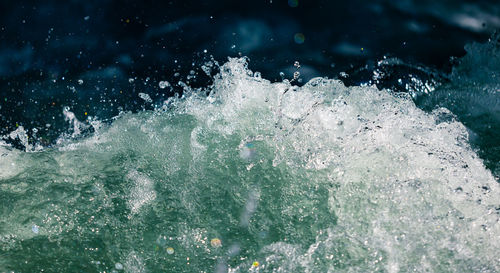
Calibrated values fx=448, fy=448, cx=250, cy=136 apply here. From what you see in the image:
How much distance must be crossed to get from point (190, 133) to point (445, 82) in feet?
7.79

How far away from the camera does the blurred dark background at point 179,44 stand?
14.1ft

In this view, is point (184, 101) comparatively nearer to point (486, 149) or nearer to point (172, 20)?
point (172, 20)

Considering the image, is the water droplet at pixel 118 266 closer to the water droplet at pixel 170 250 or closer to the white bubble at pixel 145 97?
the water droplet at pixel 170 250

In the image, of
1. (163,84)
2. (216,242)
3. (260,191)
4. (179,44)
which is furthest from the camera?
(163,84)

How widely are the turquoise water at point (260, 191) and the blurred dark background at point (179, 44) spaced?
82 cm

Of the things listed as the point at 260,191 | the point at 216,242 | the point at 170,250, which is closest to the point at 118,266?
the point at 170,250

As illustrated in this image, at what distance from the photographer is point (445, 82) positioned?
4.10 meters

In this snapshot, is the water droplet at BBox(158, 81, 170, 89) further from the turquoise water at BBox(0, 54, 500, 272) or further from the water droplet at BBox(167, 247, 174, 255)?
the water droplet at BBox(167, 247, 174, 255)

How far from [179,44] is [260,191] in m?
2.02

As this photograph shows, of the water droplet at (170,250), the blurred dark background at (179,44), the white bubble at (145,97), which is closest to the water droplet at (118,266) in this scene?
the water droplet at (170,250)

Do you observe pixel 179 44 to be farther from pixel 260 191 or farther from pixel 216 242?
pixel 216 242

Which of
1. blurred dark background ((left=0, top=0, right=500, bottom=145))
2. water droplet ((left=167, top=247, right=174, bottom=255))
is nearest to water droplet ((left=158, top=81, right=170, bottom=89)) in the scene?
blurred dark background ((left=0, top=0, right=500, bottom=145))

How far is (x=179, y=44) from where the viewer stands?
14.8ft

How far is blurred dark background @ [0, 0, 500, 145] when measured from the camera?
429 centimetres
